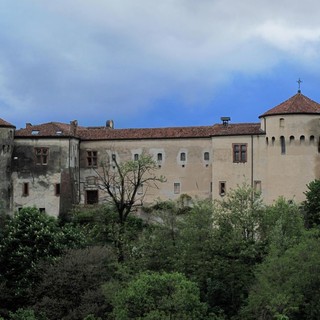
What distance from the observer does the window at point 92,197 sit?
9425 cm

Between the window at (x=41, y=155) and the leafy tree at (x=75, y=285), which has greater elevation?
the window at (x=41, y=155)

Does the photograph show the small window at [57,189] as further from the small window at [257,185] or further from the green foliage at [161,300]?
the green foliage at [161,300]

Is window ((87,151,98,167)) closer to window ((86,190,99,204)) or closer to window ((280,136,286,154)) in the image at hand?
window ((86,190,99,204))

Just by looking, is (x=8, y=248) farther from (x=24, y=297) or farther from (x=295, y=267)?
(x=295, y=267)

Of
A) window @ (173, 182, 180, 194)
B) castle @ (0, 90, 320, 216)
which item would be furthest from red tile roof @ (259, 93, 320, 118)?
window @ (173, 182, 180, 194)

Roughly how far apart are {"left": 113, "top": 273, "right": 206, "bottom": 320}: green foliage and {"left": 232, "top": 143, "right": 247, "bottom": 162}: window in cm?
2910

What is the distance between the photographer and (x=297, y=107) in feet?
285

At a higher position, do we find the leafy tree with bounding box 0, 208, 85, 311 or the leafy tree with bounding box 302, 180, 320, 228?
the leafy tree with bounding box 302, 180, 320, 228

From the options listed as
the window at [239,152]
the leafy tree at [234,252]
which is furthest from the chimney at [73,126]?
the leafy tree at [234,252]

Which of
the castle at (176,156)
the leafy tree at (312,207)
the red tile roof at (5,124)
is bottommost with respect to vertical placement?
the leafy tree at (312,207)

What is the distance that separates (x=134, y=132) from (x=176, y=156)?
192 inches

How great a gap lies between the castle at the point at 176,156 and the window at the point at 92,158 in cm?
9

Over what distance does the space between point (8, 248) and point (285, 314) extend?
883 inches

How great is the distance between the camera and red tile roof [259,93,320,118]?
8631 centimetres
